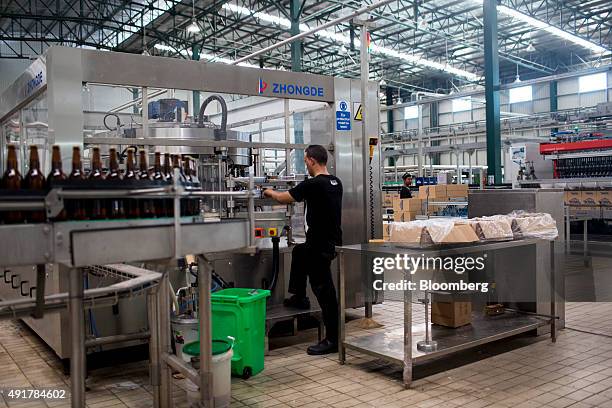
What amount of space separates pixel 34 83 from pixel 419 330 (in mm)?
3171

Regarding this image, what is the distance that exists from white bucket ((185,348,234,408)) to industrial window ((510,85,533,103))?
668 inches

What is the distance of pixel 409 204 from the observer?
866 centimetres

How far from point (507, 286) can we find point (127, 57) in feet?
10.9

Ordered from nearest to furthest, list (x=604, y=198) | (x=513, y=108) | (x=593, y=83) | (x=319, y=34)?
1. (x=604, y=198)
2. (x=319, y=34)
3. (x=593, y=83)
4. (x=513, y=108)

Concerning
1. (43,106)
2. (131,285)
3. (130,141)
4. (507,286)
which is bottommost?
(507,286)

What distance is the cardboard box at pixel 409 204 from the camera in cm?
866

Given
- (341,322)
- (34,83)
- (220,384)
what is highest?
(34,83)

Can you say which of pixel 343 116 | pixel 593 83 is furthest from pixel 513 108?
pixel 343 116

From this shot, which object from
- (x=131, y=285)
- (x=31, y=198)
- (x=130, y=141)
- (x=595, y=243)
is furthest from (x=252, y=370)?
(x=595, y=243)

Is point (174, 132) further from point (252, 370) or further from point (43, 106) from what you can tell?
point (252, 370)

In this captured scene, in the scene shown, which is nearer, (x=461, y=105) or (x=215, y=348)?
(x=215, y=348)

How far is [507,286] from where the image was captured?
4344mm

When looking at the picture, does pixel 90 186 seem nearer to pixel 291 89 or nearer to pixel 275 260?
pixel 275 260

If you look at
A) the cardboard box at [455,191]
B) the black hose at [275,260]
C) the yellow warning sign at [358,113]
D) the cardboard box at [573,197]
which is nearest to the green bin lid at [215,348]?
the black hose at [275,260]
